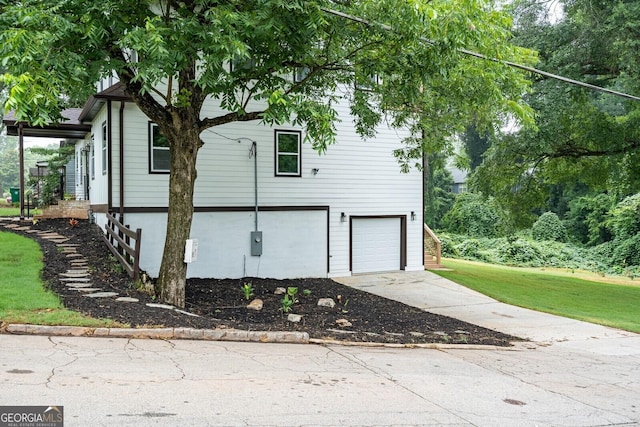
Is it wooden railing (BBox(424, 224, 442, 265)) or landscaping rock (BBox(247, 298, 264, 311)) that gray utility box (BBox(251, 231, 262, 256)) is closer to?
landscaping rock (BBox(247, 298, 264, 311))

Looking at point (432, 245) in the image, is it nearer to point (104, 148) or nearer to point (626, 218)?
point (104, 148)

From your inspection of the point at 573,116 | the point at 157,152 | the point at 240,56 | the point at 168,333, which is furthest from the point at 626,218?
the point at 168,333

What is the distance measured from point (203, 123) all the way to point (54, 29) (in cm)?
323

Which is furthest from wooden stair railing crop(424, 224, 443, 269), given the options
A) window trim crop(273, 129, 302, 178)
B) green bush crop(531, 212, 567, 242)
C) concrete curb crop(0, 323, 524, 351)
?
green bush crop(531, 212, 567, 242)

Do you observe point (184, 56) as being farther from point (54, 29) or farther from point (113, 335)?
point (113, 335)

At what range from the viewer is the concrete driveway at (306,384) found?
4449 mm

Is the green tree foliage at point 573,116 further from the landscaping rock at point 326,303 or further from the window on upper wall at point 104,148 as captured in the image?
the window on upper wall at point 104,148

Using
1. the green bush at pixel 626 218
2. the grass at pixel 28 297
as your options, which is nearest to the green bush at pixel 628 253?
the green bush at pixel 626 218

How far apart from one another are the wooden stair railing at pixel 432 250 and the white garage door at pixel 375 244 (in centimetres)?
236

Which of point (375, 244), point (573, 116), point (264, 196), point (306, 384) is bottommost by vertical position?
point (306, 384)

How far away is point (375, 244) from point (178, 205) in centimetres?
842

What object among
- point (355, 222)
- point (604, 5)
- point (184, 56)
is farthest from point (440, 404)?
point (604, 5)

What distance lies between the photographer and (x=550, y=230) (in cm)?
4338

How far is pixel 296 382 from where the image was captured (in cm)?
550
